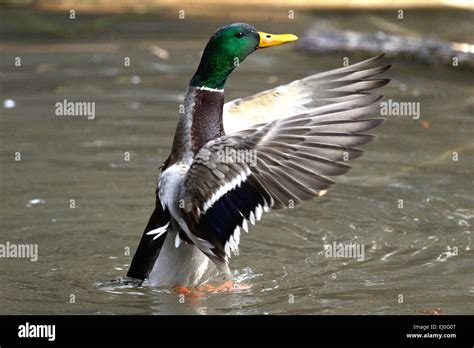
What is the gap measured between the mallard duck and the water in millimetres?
304

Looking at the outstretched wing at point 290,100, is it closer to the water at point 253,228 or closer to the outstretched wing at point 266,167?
the outstretched wing at point 266,167

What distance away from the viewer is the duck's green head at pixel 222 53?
7.03 metres

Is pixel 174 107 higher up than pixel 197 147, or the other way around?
pixel 174 107

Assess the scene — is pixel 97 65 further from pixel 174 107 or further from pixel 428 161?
pixel 428 161

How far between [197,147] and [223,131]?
263 millimetres

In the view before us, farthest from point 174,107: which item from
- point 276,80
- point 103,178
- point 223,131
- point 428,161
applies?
point 223,131

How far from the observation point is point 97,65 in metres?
13.6

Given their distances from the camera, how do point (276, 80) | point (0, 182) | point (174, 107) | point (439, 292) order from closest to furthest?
point (439, 292), point (0, 182), point (174, 107), point (276, 80)

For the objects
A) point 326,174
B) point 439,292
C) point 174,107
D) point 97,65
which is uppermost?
point 97,65

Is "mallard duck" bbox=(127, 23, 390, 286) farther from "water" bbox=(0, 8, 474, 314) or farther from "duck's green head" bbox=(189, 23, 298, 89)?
"water" bbox=(0, 8, 474, 314)

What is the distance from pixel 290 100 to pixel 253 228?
118 cm

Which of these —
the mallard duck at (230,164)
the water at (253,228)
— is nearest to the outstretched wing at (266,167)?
the mallard duck at (230,164)

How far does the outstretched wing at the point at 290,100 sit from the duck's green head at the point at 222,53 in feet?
1.70

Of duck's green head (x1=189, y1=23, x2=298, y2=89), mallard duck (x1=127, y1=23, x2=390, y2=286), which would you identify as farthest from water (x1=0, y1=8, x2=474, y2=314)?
duck's green head (x1=189, y1=23, x2=298, y2=89)
